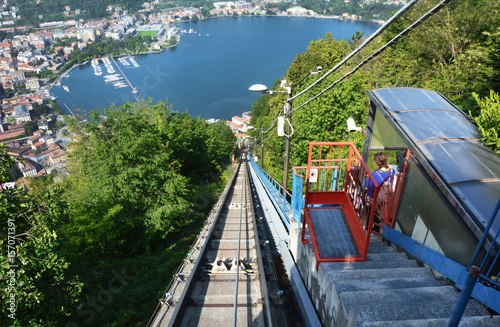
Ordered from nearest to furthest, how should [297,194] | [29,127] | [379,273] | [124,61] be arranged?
[379,273] → [297,194] → [29,127] → [124,61]

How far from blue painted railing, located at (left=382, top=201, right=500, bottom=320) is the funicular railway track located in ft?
7.03

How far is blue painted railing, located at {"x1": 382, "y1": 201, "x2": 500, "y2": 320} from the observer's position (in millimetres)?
1618

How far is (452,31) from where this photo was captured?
12.4 metres

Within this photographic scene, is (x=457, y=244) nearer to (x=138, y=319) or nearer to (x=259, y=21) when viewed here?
(x=138, y=319)

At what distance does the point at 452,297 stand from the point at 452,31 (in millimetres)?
13716

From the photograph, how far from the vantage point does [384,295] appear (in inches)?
110

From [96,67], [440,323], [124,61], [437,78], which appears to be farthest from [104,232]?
[96,67]

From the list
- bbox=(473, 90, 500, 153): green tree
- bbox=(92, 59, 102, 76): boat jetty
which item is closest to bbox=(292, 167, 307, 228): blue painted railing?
bbox=(473, 90, 500, 153): green tree

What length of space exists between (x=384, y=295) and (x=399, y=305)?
0.21m

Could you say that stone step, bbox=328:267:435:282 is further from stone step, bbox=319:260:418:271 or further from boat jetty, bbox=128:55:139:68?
boat jetty, bbox=128:55:139:68

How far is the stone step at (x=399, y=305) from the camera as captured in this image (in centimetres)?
249

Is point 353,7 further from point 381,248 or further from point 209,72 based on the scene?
point 381,248

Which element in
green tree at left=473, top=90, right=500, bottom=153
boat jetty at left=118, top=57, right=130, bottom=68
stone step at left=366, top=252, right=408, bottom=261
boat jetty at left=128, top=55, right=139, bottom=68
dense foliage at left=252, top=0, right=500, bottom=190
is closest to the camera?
green tree at left=473, top=90, right=500, bottom=153

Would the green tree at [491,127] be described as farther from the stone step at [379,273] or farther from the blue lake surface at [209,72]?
the blue lake surface at [209,72]
